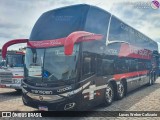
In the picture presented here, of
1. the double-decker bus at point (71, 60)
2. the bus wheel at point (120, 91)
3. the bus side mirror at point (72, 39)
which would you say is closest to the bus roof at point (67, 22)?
the double-decker bus at point (71, 60)

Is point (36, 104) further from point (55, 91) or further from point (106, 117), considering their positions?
point (106, 117)

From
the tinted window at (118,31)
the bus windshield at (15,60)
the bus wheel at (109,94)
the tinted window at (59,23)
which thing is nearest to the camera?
the tinted window at (59,23)

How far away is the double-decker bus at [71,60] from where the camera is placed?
284 inches

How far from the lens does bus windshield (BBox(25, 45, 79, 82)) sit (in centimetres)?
728

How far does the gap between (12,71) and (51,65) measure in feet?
18.2

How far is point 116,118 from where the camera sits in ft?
25.3

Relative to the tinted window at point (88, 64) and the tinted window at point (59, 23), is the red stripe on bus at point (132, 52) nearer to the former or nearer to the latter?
the tinted window at point (88, 64)

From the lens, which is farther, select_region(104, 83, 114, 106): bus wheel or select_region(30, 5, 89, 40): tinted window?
select_region(104, 83, 114, 106): bus wheel

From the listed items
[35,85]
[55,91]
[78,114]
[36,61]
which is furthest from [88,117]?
[36,61]

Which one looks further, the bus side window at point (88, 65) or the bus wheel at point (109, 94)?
the bus wheel at point (109, 94)

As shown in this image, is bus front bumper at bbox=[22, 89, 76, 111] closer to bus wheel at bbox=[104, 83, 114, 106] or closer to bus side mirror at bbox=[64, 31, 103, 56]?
bus side mirror at bbox=[64, 31, 103, 56]

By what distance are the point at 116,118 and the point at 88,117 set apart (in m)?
0.90

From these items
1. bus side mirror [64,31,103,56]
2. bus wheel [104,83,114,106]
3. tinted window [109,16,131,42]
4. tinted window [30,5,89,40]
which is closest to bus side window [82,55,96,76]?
bus side mirror [64,31,103,56]

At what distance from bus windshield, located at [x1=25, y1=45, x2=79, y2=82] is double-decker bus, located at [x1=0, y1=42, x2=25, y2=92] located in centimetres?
450
